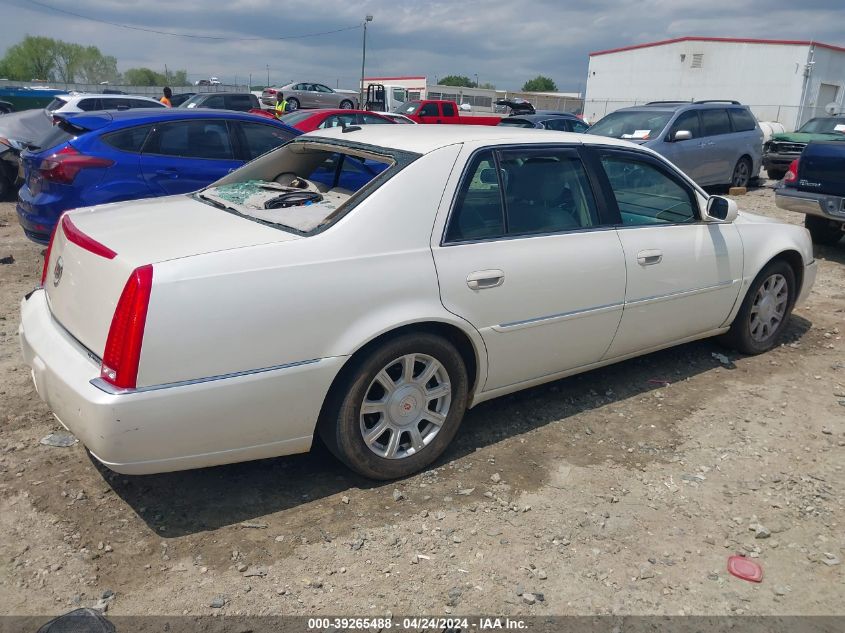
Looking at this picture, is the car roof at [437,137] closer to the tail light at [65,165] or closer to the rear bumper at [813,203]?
the tail light at [65,165]

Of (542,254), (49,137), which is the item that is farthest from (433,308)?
(49,137)

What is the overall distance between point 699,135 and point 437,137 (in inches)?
371

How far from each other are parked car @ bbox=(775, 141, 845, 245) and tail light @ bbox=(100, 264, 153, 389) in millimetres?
7740

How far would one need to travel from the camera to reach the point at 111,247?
3008mm

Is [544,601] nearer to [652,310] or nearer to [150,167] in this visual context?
[652,310]

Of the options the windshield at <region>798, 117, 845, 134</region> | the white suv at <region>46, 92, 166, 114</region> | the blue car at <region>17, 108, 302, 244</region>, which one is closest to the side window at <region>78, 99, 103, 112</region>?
the white suv at <region>46, 92, 166, 114</region>

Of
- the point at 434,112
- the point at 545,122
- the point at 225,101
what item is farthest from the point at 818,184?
the point at 225,101

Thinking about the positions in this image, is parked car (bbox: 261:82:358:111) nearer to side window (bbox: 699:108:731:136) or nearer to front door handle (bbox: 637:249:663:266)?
side window (bbox: 699:108:731:136)

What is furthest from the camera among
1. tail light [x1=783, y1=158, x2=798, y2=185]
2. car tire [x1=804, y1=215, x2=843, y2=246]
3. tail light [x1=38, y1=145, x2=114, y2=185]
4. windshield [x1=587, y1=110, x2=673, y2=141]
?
windshield [x1=587, y1=110, x2=673, y2=141]

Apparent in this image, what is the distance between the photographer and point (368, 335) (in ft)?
10.2

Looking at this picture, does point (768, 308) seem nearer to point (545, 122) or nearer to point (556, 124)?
point (545, 122)

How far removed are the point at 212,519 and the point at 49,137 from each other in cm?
568

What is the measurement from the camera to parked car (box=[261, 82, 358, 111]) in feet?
101

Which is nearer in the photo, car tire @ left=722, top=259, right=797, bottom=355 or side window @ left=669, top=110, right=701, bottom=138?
car tire @ left=722, top=259, right=797, bottom=355
